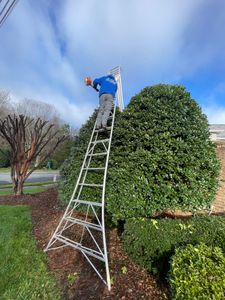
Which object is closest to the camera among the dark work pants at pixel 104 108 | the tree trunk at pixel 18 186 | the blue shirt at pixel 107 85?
the dark work pants at pixel 104 108

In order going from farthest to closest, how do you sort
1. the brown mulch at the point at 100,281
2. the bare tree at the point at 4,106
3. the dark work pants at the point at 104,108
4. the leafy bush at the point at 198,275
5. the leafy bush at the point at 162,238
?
the bare tree at the point at 4,106 < the dark work pants at the point at 104,108 < the leafy bush at the point at 162,238 < the brown mulch at the point at 100,281 < the leafy bush at the point at 198,275

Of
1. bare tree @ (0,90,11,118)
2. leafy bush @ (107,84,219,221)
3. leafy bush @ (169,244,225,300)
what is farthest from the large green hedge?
bare tree @ (0,90,11,118)

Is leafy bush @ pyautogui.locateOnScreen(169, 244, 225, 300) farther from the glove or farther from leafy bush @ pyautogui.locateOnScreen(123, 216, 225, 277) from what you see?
the glove

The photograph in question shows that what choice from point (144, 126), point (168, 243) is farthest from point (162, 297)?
point (144, 126)

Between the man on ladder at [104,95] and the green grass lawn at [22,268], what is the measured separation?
2.47 metres

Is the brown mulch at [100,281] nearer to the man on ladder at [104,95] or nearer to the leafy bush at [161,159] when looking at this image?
the leafy bush at [161,159]

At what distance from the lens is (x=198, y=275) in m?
1.87

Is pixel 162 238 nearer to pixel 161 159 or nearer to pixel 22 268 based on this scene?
pixel 161 159

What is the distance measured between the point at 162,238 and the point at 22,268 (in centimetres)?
211

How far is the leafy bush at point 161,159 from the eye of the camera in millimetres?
3654

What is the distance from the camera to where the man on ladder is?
4.10 meters

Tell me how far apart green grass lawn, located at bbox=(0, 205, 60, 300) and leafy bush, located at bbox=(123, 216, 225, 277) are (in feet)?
3.72

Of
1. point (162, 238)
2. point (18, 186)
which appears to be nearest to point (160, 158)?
point (162, 238)

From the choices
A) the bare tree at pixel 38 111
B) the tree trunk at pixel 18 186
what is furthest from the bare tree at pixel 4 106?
the tree trunk at pixel 18 186
